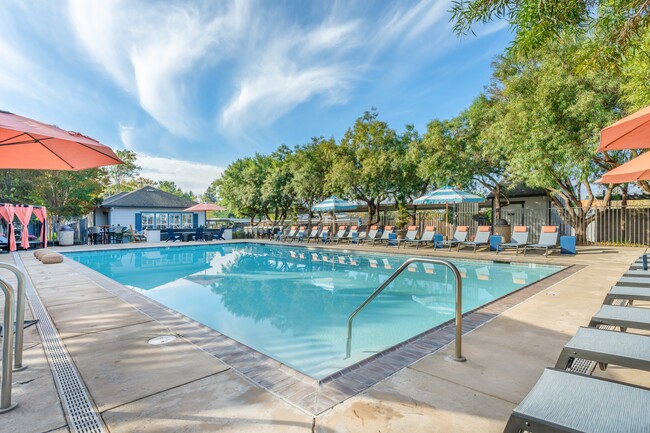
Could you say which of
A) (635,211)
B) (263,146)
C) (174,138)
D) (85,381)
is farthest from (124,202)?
(635,211)

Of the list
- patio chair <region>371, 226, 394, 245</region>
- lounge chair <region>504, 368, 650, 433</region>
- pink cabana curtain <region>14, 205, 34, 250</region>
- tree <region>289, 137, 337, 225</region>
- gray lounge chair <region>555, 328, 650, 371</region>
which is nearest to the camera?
lounge chair <region>504, 368, 650, 433</region>

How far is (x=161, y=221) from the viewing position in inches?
977

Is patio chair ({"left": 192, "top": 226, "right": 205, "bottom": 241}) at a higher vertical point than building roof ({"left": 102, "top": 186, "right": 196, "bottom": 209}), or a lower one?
lower

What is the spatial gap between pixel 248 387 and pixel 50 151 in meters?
3.85

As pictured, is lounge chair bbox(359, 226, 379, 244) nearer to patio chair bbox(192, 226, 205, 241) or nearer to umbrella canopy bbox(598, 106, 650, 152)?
patio chair bbox(192, 226, 205, 241)

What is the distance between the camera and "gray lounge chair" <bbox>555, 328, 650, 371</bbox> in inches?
73.2

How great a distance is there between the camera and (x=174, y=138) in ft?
84.0

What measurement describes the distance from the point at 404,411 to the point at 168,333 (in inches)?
115

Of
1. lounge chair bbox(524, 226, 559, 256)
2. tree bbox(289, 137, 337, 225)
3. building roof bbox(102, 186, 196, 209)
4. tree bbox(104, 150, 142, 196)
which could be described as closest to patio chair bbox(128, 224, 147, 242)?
building roof bbox(102, 186, 196, 209)

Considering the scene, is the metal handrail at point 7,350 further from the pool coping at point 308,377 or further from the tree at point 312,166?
the tree at point 312,166

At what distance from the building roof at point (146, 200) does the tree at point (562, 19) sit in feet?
81.2

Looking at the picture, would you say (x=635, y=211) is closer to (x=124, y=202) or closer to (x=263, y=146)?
(x=263, y=146)

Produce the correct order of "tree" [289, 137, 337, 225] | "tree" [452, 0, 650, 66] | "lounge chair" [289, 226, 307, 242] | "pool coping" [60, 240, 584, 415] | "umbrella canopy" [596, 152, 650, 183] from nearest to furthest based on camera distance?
"pool coping" [60, 240, 584, 415] → "umbrella canopy" [596, 152, 650, 183] → "tree" [452, 0, 650, 66] → "lounge chair" [289, 226, 307, 242] → "tree" [289, 137, 337, 225]

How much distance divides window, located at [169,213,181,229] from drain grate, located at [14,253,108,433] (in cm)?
2284
